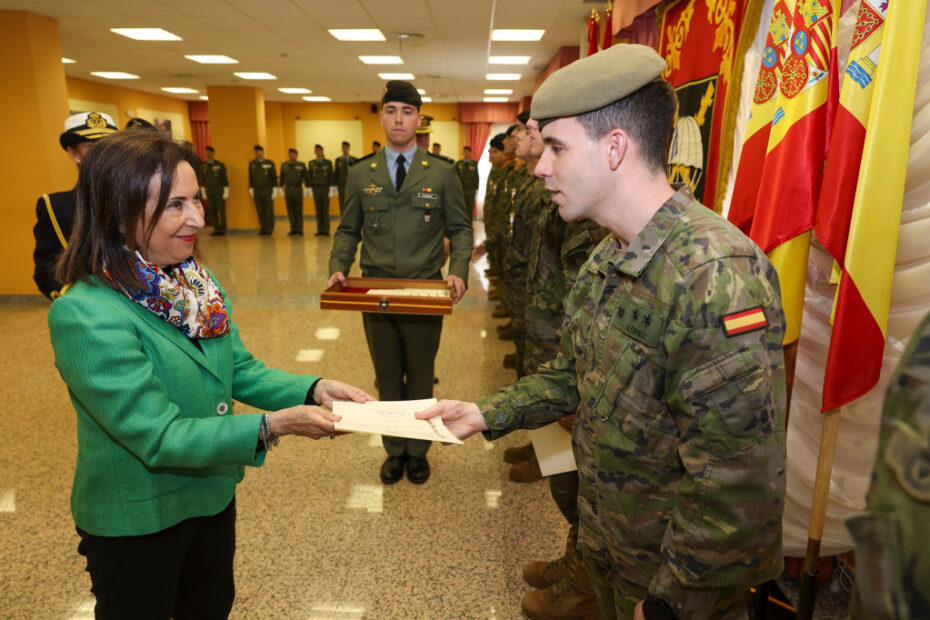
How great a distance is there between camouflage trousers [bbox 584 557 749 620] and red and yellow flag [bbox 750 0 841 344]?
874 mm

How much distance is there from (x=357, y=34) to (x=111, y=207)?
7.85 meters

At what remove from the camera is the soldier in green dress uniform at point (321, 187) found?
1352cm

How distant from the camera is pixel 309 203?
17.4 m

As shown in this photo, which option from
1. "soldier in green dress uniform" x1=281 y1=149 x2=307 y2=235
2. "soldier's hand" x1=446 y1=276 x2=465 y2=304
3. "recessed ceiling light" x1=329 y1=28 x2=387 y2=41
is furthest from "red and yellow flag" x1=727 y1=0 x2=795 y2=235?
"soldier in green dress uniform" x1=281 y1=149 x2=307 y2=235

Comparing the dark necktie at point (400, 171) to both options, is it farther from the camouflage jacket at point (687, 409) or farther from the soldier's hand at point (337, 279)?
the camouflage jacket at point (687, 409)

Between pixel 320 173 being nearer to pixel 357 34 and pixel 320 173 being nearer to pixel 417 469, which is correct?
pixel 357 34

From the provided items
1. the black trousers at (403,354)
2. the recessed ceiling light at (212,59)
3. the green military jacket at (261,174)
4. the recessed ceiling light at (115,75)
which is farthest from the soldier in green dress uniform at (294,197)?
the black trousers at (403,354)

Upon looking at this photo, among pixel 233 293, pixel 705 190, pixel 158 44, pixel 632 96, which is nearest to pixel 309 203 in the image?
pixel 158 44

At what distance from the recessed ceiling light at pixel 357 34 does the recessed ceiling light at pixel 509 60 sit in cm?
250

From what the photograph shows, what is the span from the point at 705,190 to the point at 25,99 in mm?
7090

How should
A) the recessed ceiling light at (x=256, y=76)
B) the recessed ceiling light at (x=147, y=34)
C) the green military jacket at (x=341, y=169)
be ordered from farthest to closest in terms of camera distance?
1. the green military jacket at (x=341, y=169)
2. the recessed ceiling light at (x=256, y=76)
3. the recessed ceiling light at (x=147, y=34)

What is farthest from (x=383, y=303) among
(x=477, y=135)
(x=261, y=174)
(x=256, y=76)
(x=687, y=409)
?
(x=477, y=135)

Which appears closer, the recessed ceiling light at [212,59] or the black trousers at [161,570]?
the black trousers at [161,570]

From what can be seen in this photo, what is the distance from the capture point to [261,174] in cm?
1227
